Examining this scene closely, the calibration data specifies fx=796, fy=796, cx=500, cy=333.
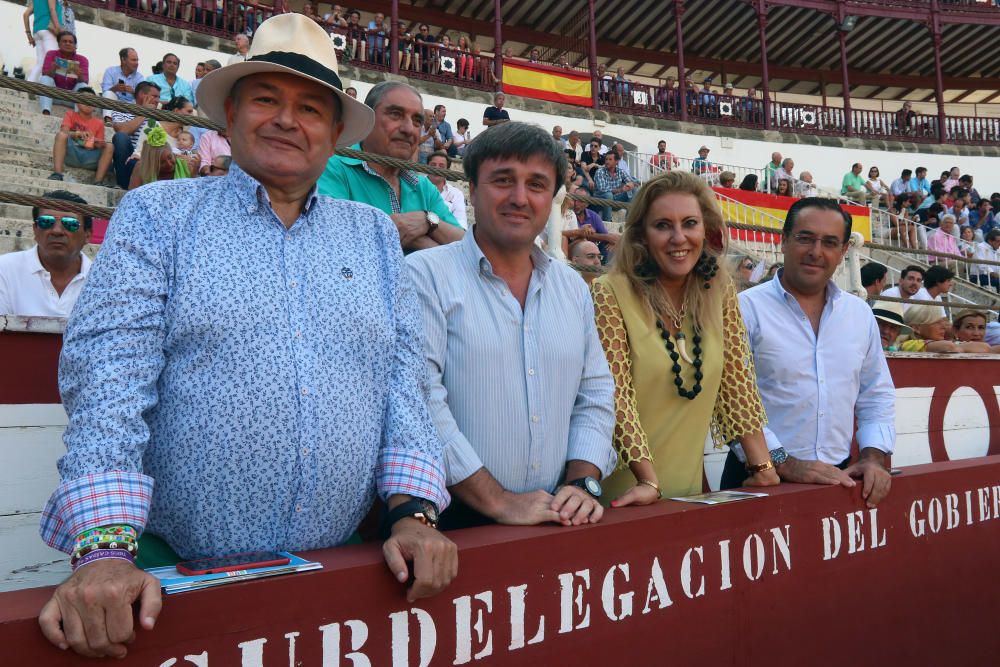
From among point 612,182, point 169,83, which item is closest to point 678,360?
point 169,83

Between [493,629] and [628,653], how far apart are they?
1.33 ft

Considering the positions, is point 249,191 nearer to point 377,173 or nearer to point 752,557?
point 377,173

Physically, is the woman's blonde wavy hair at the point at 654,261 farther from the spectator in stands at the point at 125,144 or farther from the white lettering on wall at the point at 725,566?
the spectator in stands at the point at 125,144

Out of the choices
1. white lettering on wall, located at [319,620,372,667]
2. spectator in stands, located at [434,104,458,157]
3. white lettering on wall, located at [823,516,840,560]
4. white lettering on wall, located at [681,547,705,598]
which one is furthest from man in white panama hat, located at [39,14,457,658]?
spectator in stands, located at [434,104,458,157]

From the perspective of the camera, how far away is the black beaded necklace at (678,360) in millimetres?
2293

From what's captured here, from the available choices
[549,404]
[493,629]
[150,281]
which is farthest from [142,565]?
[549,404]

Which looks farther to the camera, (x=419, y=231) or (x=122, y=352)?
(x=419, y=231)

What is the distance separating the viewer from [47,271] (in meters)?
3.13

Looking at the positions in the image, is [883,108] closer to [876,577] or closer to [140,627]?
[876,577]

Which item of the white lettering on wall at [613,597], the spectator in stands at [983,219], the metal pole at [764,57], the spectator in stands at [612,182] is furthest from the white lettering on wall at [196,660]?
the metal pole at [764,57]

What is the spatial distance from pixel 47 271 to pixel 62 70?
23.5 feet

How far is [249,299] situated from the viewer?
4.71ft

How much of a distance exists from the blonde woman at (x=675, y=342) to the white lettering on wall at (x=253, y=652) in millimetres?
1173

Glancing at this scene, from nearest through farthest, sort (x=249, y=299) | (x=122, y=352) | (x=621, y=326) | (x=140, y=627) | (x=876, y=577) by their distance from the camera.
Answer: (x=140, y=627) → (x=122, y=352) → (x=249, y=299) → (x=621, y=326) → (x=876, y=577)
